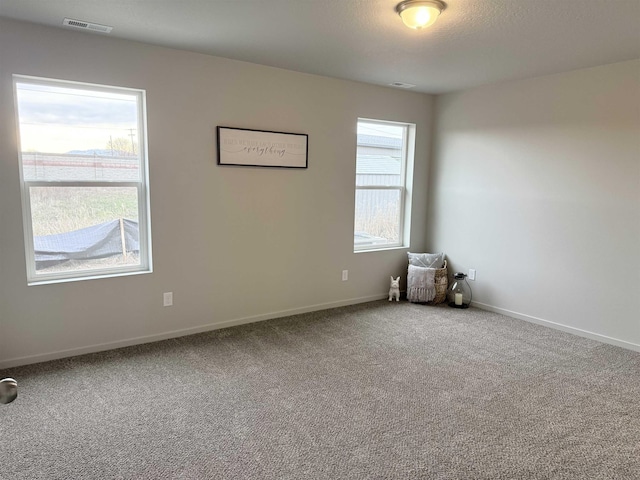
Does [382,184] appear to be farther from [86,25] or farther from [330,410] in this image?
[86,25]

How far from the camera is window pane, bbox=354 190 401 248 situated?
4.91 metres

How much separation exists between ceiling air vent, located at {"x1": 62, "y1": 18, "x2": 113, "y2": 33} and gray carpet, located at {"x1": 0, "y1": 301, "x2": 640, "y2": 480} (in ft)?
7.75

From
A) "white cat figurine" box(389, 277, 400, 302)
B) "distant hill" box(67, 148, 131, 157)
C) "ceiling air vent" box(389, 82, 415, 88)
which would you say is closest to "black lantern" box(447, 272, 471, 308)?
"white cat figurine" box(389, 277, 400, 302)

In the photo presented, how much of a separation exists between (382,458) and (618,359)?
8.04 feet

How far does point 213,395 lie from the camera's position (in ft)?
9.14

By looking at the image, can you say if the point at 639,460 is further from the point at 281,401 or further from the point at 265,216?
the point at 265,216

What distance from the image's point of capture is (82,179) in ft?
10.9

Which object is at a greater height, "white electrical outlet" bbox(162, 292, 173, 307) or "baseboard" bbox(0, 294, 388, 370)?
"white electrical outlet" bbox(162, 292, 173, 307)

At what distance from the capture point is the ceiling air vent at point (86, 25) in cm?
286

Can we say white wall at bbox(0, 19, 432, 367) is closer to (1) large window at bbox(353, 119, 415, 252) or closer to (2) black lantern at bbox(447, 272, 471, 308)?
(1) large window at bbox(353, 119, 415, 252)

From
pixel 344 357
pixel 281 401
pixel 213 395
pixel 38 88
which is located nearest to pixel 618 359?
pixel 344 357

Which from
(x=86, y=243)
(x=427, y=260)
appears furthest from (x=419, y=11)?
(x=427, y=260)

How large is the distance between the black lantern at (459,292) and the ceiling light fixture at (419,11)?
2.99m

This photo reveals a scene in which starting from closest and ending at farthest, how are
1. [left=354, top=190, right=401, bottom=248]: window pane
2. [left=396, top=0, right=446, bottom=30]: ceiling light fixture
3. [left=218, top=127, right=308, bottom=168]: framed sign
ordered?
[left=396, top=0, right=446, bottom=30]: ceiling light fixture → [left=218, top=127, right=308, bottom=168]: framed sign → [left=354, top=190, right=401, bottom=248]: window pane
